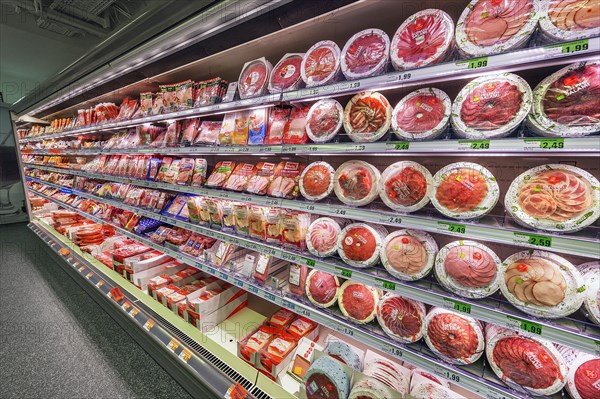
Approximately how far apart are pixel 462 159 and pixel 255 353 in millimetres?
1562

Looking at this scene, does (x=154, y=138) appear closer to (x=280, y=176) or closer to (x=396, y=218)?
Answer: (x=280, y=176)

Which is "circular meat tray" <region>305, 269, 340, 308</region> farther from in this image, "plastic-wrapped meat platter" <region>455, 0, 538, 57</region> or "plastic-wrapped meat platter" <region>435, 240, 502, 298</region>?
"plastic-wrapped meat platter" <region>455, 0, 538, 57</region>

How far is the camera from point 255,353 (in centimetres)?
139

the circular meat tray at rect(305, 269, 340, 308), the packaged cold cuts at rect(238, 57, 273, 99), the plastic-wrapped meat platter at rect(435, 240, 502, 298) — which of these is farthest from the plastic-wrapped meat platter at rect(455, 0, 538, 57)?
the circular meat tray at rect(305, 269, 340, 308)

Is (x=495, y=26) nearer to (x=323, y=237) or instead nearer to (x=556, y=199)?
(x=556, y=199)

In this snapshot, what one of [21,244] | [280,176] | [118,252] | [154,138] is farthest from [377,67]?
[21,244]

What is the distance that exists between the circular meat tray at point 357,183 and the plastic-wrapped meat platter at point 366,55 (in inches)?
16.4

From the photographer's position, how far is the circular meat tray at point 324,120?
3.99ft

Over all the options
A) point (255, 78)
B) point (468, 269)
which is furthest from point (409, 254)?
point (255, 78)

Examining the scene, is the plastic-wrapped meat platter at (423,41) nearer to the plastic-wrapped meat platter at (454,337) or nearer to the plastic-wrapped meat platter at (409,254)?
the plastic-wrapped meat platter at (409,254)

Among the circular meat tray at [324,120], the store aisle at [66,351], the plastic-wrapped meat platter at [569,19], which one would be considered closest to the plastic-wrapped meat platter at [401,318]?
the circular meat tray at [324,120]

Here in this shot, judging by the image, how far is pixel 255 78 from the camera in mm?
1517

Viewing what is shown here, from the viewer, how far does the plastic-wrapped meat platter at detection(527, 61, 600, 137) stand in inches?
28.6

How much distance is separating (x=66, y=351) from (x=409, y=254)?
2926 mm
